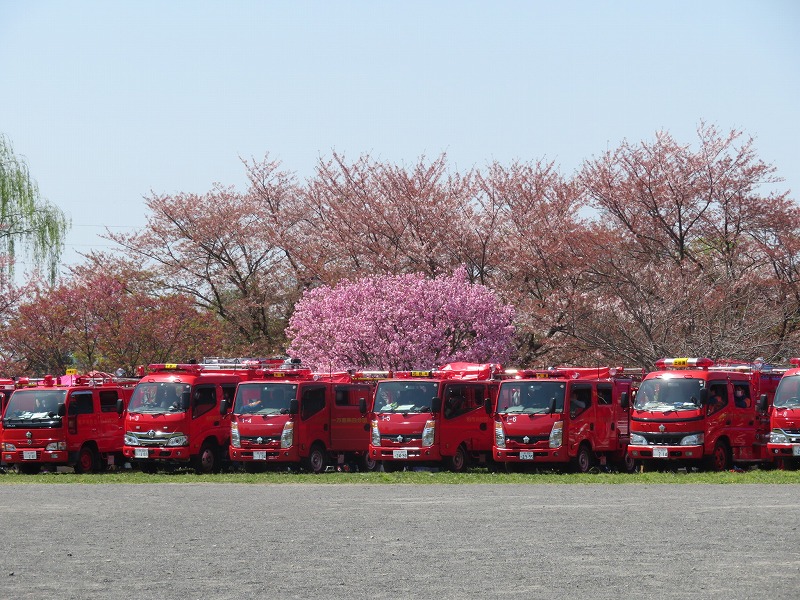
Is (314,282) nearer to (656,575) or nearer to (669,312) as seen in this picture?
(669,312)

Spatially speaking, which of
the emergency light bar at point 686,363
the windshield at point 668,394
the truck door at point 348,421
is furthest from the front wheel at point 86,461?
the emergency light bar at point 686,363

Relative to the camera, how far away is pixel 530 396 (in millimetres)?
26781

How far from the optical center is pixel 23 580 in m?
10.6

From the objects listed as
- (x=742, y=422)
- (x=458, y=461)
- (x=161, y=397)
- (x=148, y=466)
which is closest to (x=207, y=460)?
(x=148, y=466)

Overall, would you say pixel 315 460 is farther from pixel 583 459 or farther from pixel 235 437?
pixel 583 459

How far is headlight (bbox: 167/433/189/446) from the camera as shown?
28.2m

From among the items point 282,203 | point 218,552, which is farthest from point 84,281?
point 218,552

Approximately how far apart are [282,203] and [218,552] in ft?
125

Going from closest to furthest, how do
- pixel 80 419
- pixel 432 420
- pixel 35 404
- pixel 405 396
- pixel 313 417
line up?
pixel 432 420, pixel 405 396, pixel 313 417, pixel 35 404, pixel 80 419

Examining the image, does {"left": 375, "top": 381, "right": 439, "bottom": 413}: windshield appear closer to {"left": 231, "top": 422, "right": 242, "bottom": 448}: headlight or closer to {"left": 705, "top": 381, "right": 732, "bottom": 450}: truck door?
{"left": 231, "top": 422, "right": 242, "bottom": 448}: headlight

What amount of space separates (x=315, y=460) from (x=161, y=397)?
391 centimetres

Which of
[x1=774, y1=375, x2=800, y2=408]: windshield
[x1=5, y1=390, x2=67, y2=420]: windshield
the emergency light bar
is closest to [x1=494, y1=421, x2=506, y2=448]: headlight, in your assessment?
the emergency light bar

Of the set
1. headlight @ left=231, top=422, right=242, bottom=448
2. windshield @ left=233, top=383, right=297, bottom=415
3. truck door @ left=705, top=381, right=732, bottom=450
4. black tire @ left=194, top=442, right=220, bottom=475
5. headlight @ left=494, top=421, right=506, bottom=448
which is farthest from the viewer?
black tire @ left=194, top=442, right=220, bottom=475

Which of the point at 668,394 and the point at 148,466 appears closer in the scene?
the point at 668,394
